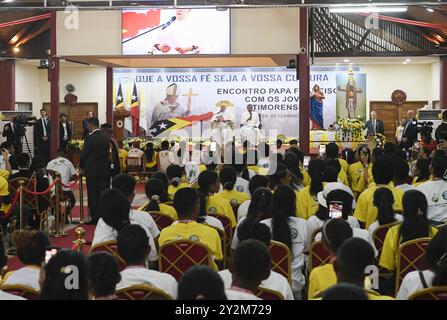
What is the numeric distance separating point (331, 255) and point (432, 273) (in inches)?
25.8

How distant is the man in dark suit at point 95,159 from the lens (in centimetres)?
1128

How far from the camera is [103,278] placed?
3.78 meters

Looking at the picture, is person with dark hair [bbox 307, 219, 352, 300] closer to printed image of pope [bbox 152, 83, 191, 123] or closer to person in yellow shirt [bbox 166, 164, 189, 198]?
person in yellow shirt [bbox 166, 164, 189, 198]

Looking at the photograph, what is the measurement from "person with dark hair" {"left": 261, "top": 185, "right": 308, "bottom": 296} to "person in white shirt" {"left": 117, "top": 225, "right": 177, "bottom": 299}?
159 cm

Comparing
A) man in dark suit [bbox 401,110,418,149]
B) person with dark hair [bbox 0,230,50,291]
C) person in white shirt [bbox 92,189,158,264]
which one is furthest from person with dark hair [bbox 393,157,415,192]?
man in dark suit [bbox 401,110,418,149]

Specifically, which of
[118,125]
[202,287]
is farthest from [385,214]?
[118,125]

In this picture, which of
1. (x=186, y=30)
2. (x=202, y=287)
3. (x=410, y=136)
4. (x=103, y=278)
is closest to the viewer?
(x=202, y=287)

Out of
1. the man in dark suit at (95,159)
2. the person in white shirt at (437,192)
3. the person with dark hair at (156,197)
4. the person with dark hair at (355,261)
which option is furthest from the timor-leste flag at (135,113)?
the person with dark hair at (355,261)

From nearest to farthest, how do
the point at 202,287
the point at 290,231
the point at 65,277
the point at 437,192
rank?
Answer: the point at 202,287
the point at 65,277
the point at 290,231
the point at 437,192

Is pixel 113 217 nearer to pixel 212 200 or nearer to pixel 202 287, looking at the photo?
pixel 212 200

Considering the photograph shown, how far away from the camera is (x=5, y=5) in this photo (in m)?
11.6

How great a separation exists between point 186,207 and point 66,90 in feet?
67.1

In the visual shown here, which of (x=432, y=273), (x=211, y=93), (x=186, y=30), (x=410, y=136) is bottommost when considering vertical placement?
(x=432, y=273)
